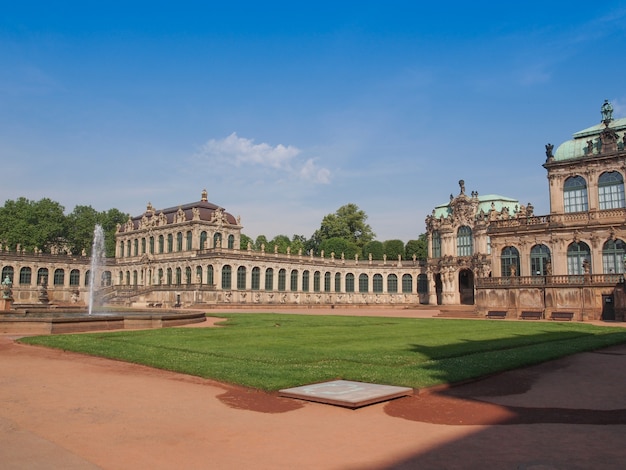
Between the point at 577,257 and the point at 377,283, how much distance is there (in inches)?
1886

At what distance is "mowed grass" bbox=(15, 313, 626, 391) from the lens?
13.7 m

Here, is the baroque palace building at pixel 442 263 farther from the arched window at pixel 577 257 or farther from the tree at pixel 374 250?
the tree at pixel 374 250

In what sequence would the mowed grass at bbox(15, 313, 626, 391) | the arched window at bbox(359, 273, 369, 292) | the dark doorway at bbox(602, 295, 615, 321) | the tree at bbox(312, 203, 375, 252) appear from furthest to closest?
the tree at bbox(312, 203, 375, 252) → the arched window at bbox(359, 273, 369, 292) → the dark doorway at bbox(602, 295, 615, 321) → the mowed grass at bbox(15, 313, 626, 391)

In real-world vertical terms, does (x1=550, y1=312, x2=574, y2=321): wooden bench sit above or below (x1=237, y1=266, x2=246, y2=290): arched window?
below

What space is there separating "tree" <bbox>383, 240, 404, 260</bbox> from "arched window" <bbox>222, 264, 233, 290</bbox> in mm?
38444

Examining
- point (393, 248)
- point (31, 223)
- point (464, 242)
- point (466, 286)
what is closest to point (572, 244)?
point (464, 242)

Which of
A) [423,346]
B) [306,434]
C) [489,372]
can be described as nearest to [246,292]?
[423,346]

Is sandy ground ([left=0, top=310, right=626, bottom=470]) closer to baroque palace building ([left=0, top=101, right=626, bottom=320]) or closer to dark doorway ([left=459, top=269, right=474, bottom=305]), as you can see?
baroque palace building ([left=0, top=101, right=626, bottom=320])

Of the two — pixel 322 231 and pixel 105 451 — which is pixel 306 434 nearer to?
pixel 105 451

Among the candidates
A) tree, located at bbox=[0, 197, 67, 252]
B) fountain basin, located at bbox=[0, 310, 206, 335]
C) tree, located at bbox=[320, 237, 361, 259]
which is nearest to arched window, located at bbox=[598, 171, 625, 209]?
fountain basin, located at bbox=[0, 310, 206, 335]

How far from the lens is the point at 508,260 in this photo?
5438 centimetres

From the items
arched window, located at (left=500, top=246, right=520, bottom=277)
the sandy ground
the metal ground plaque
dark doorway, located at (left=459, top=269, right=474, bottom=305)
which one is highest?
arched window, located at (left=500, top=246, right=520, bottom=277)

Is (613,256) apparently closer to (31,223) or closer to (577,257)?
(577,257)

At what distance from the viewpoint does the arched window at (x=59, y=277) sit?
86188mm
